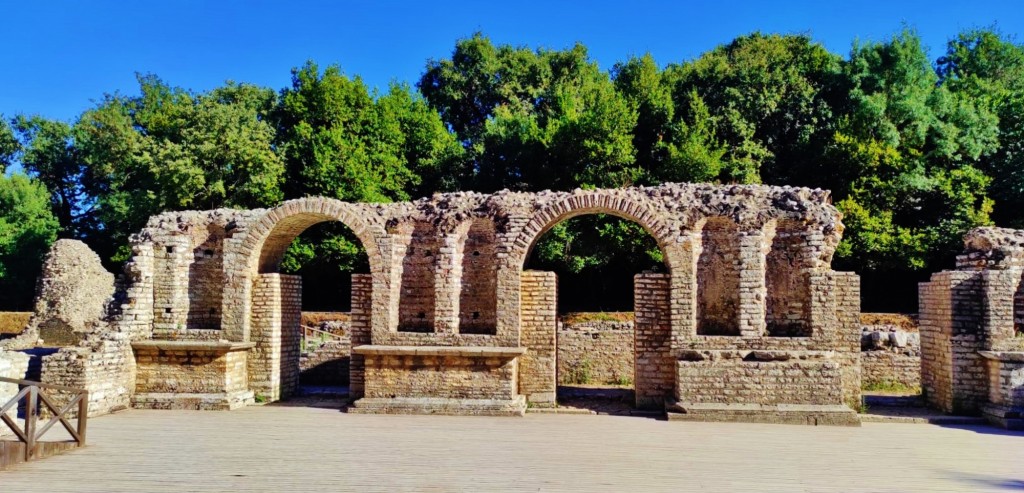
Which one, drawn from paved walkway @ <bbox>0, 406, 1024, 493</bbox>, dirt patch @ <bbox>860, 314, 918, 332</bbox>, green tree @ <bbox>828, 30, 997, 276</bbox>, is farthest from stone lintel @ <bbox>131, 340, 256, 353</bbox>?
green tree @ <bbox>828, 30, 997, 276</bbox>

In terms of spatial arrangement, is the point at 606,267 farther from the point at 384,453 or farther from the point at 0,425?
the point at 0,425

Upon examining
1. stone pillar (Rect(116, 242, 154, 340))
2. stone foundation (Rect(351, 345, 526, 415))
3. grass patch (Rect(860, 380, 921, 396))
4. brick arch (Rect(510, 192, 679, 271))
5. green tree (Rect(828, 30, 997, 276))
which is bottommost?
grass patch (Rect(860, 380, 921, 396))

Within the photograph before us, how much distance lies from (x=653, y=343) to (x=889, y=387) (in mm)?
7242

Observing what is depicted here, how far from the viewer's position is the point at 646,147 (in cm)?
2883

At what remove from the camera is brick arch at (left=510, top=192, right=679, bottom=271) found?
40.3ft

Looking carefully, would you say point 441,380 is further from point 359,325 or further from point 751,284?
point 751,284

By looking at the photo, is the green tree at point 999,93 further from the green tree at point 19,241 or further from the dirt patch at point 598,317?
the green tree at point 19,241

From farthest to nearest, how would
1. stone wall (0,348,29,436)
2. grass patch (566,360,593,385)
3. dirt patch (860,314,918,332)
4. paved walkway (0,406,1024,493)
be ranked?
1. dirt patch (860,314,918,332)
2. grass patch (566,360,593,385)
3. stone wall (0,348,29,436)
4. paved walkway (0,406,1024,493)

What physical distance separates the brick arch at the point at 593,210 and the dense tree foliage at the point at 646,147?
12.8 meters

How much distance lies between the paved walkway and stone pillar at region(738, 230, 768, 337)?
1.84 metres

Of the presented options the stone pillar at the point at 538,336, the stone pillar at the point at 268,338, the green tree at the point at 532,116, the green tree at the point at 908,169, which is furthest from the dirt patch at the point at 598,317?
the stone pillar at the point at 268,338

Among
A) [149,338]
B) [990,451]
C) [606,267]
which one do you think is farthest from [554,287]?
[606,267]

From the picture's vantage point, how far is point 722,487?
7074mm

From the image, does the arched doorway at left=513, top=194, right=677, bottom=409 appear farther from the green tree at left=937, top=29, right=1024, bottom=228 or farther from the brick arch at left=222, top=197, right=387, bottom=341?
the green tree at left=937, top=29, right=1024, bottom=228
